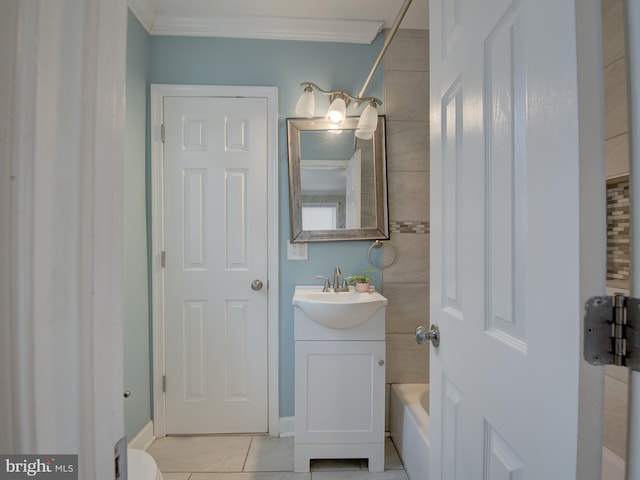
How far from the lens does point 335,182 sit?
194 cm

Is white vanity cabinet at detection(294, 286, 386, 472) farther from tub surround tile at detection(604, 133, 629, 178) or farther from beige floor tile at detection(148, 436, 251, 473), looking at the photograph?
tub surround tile at detection(604, 133, 629, 178)

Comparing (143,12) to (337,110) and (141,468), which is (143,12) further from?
(141,468)

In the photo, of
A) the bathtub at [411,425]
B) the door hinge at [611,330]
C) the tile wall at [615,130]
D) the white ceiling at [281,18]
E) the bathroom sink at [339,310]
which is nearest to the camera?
the door hinge at [611,330]

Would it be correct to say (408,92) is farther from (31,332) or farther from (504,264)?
(31,332)

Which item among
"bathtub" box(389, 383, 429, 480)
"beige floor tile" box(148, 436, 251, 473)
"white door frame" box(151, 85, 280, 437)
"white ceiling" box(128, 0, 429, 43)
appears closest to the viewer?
"bathtub" box(389, 383, 429, 480)

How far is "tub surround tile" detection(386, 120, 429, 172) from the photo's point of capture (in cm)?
194

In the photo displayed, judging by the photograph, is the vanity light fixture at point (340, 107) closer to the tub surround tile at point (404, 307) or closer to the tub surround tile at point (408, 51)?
the tub surround tile at point (408, 51)

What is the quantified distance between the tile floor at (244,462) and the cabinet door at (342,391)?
0.17 metres

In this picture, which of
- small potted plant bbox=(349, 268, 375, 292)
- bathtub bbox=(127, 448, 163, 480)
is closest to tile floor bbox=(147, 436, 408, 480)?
bathtub bbox=(127, 448, 163, 480)

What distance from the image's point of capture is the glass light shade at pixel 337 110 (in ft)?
5.75

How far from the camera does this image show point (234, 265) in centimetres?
190

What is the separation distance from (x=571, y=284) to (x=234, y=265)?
1734 millimetres

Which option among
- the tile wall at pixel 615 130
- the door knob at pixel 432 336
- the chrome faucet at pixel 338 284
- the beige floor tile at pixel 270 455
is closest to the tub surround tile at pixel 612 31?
the tile wall at pixel 615 130

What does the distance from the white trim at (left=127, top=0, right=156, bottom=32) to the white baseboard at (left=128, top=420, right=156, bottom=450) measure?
237cm
